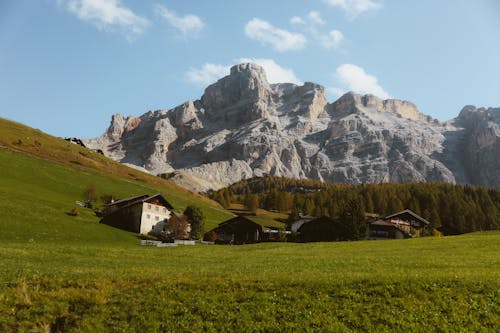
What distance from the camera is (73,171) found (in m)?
125

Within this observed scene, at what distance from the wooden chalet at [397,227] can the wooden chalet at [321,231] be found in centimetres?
2018

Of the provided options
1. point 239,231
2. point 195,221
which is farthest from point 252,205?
point 195,221

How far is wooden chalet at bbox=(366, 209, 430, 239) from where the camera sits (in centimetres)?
11319

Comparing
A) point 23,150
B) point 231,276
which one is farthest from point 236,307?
point 23,150

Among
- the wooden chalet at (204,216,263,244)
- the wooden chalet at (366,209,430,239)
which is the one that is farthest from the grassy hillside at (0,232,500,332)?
the wooden chalet at (366,209,430,239)

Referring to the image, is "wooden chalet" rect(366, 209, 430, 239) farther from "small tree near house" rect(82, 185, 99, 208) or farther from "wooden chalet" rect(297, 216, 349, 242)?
"small tree near house" rect(82, 185, 99, 208)

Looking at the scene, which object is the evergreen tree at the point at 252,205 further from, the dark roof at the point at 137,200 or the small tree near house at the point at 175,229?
the small tree near house at the point at 175,229

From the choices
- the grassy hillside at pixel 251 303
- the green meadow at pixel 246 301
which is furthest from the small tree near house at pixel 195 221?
the grassy hillside at pixel 251 303

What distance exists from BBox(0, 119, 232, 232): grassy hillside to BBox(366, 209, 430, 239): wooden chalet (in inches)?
1769

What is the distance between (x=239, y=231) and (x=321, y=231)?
20.1 m

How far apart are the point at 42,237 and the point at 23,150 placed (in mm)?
88139

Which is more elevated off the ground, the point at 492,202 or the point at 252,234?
the point at 492,202

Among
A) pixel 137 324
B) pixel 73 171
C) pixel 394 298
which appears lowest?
pixel 137 324

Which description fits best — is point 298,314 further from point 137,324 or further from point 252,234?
point 252,234
